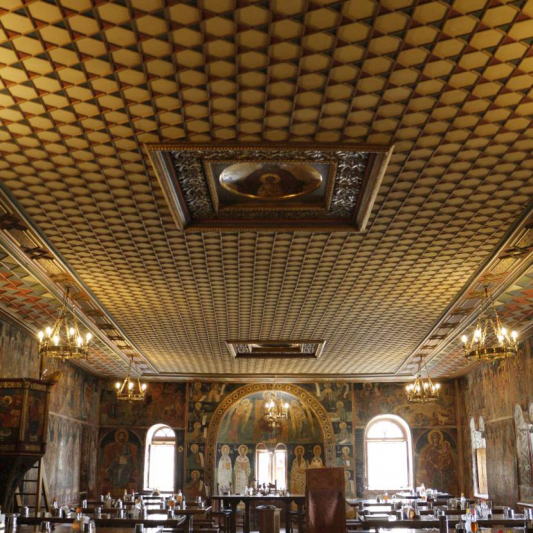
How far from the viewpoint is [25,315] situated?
45.1 feet

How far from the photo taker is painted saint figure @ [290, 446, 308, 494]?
2402cm

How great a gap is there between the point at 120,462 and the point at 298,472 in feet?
21.1

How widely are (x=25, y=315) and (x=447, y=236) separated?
8870 millimetres

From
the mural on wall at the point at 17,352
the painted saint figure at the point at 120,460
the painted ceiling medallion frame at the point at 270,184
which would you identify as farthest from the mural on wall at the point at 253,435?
the painted ceiling medallion frame at the point at 270,184

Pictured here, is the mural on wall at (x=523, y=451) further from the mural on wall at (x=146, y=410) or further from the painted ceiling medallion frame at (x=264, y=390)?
the mural on wall at (x=146, y=410)

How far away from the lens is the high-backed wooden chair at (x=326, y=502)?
8.59 metres

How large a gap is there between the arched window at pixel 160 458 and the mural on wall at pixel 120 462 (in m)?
0.79

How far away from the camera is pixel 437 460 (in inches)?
908

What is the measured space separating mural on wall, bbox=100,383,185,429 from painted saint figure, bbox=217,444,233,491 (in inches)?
78.3

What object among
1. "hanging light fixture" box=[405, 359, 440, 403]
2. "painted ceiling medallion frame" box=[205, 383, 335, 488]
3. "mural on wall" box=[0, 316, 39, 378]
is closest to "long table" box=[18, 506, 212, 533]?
"mural on wall" box=[0, 316, 39, 378]

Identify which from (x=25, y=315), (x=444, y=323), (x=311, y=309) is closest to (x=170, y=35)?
(x=311, y=309)

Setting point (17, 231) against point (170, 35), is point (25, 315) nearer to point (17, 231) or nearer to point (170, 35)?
point (17, 231)

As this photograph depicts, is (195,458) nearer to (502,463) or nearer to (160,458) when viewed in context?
(160,458)

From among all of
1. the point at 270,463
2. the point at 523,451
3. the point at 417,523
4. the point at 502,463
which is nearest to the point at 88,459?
the point at 270,463
